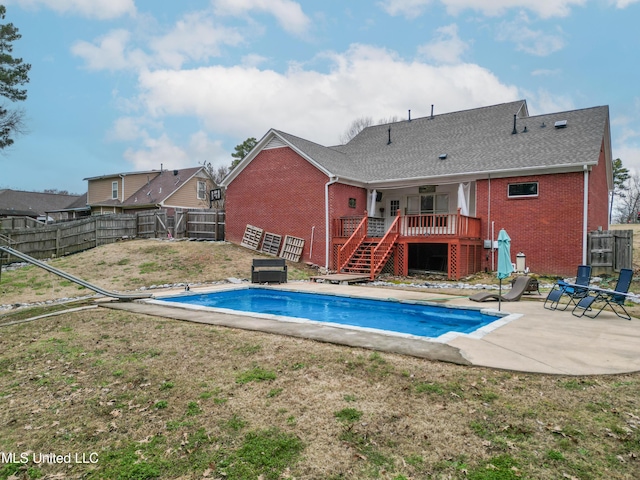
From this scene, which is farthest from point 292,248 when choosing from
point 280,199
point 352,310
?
point 352,310

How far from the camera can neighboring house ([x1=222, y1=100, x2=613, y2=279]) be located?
15258 mm

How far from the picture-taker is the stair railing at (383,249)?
53.0 ft

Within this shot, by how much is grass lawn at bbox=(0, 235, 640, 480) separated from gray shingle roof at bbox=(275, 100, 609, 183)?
521 inches

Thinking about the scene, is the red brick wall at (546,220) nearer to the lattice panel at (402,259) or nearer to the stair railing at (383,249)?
the lattice panel at (402,259)

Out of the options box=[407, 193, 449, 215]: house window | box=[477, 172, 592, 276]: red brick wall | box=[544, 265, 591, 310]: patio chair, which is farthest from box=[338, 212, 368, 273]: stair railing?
box=[544, 265, 591, 310]: patio chair

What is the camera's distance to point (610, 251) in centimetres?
1417

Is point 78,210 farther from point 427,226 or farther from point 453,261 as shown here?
point 453,261

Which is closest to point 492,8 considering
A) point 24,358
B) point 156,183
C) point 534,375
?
point 534,375

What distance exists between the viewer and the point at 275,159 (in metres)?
20.1

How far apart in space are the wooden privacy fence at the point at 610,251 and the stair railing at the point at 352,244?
8.66 metres

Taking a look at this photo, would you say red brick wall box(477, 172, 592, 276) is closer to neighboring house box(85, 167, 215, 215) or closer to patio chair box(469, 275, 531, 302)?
patio chair box(469, 275, 531, 302)

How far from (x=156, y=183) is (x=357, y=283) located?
26.1 meters

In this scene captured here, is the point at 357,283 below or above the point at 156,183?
below

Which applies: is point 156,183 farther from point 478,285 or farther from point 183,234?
point 478,285
